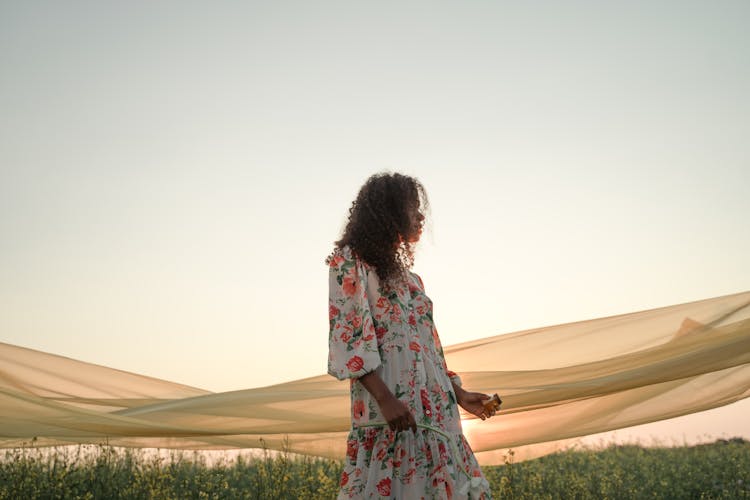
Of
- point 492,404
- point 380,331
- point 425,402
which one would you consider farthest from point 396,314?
point 492,404

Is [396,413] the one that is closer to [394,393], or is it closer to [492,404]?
[394,393]

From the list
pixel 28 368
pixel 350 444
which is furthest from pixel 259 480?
pixel 350 444

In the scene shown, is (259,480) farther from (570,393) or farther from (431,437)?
(431,437)

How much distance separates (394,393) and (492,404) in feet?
1.63

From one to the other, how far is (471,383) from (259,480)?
222 centimetres

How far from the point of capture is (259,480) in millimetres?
5449

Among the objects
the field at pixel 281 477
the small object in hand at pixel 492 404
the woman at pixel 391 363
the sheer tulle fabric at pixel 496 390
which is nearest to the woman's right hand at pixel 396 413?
the woman at pixel 391 363

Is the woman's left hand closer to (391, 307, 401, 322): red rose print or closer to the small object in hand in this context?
the small object in hand

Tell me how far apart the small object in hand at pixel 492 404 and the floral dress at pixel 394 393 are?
20 cm

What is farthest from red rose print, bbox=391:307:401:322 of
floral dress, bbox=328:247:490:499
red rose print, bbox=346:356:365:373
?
red rose print, bbox=346:356:365:373

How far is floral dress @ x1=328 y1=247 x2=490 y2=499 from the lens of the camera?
2430mm

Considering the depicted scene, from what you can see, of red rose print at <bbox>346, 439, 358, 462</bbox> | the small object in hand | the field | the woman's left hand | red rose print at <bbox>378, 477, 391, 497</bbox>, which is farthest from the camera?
the field

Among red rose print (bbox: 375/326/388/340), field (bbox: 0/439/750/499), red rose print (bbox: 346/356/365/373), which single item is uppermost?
red rose print (bbox: 375/326/388/340)

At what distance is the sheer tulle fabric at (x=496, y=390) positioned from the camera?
3.67 m
